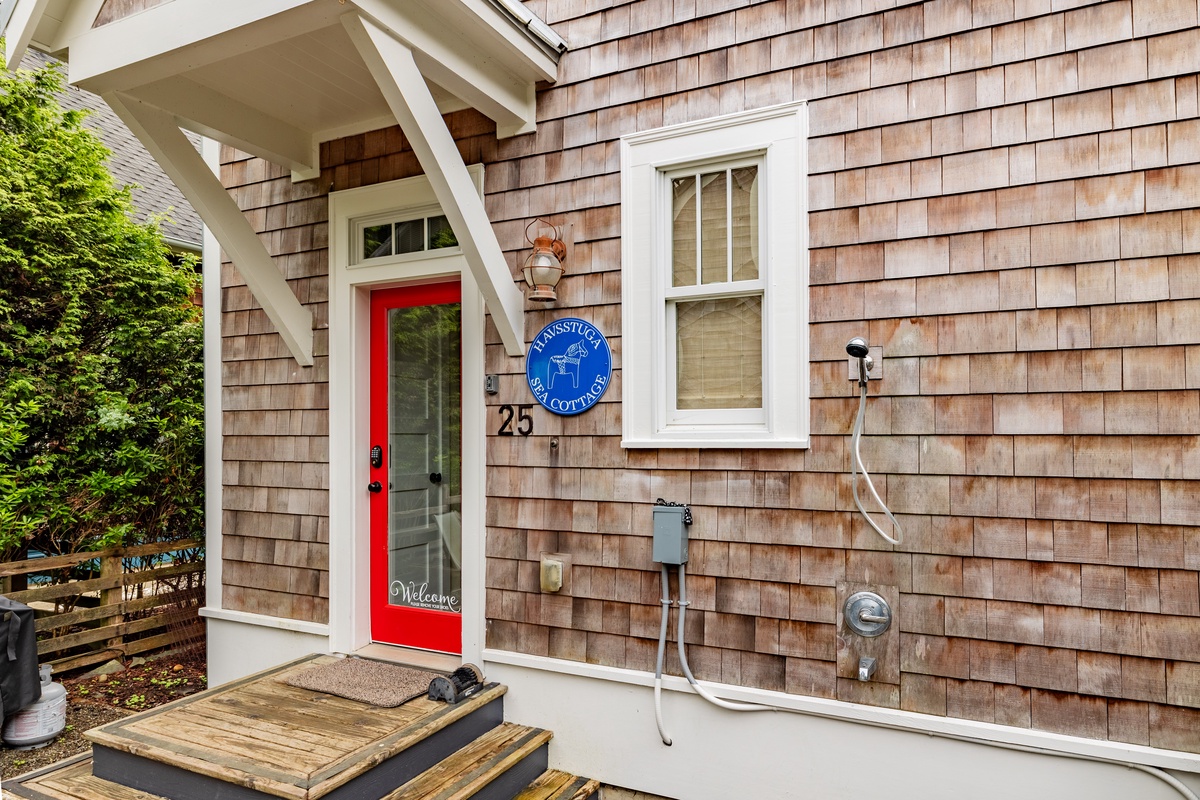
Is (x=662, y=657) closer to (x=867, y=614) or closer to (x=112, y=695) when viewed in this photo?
(x=867, y=614)

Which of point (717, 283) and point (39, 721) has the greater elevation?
point (717, 283)

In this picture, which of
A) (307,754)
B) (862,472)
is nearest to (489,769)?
(307,754)

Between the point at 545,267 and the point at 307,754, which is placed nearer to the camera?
the point at 307,754

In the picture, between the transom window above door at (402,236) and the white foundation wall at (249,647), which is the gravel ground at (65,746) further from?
the transom window above door at (402,236)

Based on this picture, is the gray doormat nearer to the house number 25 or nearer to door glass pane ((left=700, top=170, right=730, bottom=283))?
the house number 25

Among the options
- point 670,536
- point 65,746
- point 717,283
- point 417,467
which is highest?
point 717,283

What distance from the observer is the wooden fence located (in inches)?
160

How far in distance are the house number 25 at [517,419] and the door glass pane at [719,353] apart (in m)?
0.66

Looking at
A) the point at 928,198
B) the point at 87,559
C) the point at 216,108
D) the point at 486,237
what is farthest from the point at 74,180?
the point at 928,198

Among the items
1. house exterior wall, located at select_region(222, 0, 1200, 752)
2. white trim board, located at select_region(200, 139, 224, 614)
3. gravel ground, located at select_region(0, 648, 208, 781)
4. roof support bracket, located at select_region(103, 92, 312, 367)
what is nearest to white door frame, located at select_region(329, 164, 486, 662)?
roof support bracket, located at select_region(103, 92, 312, 367)

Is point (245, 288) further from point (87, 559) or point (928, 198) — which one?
point (928, 198)

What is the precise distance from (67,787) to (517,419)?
2.15 metres

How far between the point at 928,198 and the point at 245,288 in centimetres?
343

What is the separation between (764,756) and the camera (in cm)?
276
